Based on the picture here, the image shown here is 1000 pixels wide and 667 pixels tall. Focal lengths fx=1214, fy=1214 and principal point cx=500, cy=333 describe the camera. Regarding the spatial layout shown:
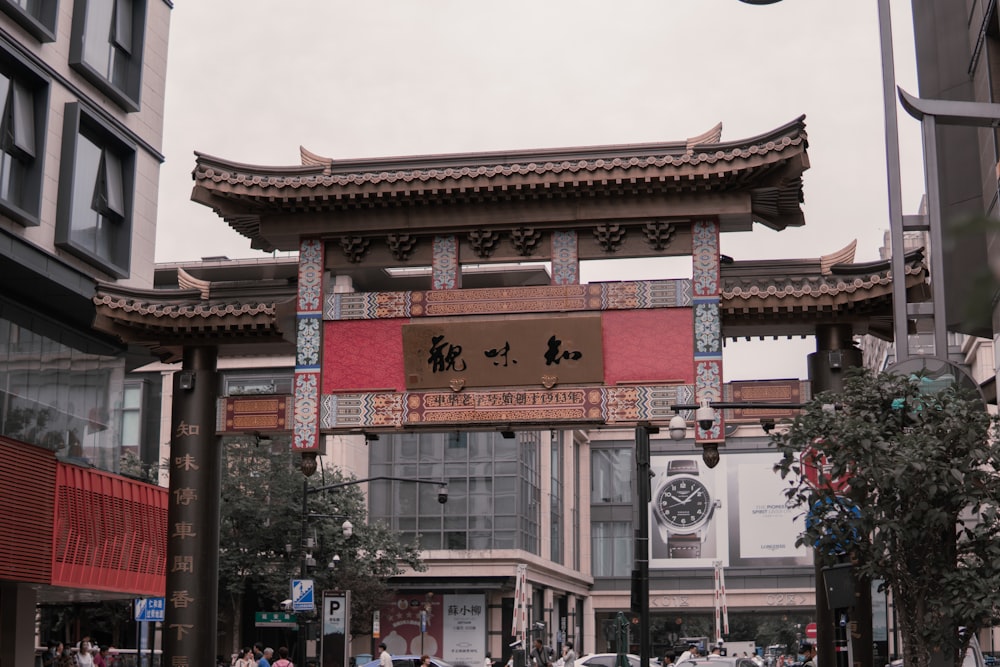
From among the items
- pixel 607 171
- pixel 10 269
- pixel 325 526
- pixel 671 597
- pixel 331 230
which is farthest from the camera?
pixel 671 597

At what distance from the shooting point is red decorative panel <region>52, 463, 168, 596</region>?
25.4 m

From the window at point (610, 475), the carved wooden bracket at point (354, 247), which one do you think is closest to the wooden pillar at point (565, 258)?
the carved wooden bracket at point (354, 247)

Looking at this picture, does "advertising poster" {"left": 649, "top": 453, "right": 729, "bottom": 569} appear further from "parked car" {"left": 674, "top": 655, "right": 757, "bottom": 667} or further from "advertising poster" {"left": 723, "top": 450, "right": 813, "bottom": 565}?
"parked car" {"left": 674, "top": 655, "right": 757, "bottom": 667}

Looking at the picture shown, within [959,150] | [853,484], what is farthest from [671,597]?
[853,484]

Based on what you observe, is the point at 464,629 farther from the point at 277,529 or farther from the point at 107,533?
the point at 107,533

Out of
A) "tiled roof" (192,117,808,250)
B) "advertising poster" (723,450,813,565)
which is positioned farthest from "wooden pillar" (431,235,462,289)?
"advertising poster" (723,450,813,565)

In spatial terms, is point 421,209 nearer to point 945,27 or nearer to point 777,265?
point 777,265

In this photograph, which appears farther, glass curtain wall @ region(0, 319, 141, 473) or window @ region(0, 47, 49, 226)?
glass curtain wall @ region(0, 319, 141, 473)

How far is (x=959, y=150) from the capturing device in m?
24.1

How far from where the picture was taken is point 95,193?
26.7 metres

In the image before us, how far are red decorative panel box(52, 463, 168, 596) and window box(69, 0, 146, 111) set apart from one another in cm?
835

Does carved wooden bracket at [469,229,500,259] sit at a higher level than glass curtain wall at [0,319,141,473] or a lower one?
higher

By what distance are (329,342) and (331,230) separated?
2.02m

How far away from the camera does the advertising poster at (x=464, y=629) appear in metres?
58.3
